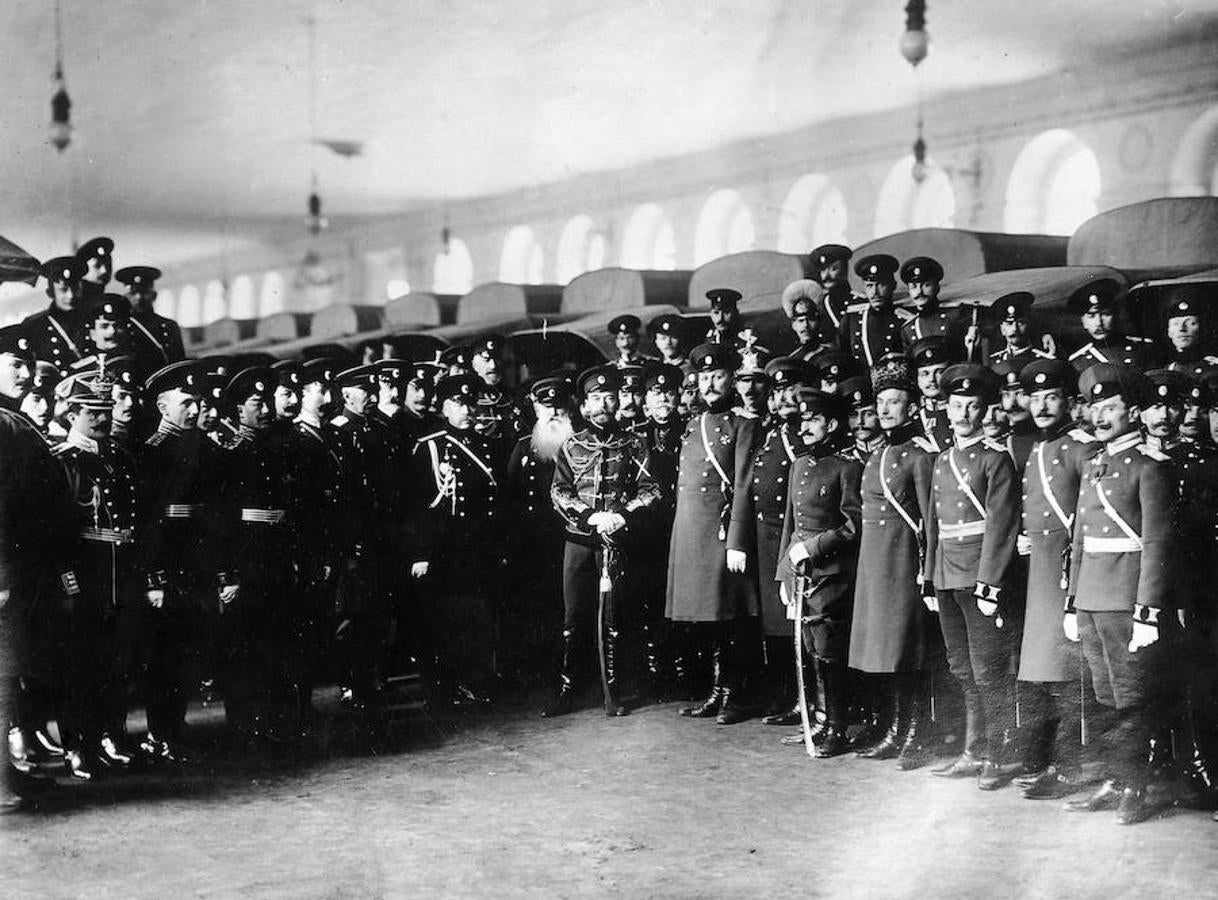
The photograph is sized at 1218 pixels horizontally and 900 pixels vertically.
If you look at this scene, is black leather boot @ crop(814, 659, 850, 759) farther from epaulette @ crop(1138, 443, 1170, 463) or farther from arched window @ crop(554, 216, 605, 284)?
arched window @ crop(554, 216, 605, 284)

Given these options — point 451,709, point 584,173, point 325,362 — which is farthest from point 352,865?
point 584,173

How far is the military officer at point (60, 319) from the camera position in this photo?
4852 millimetres

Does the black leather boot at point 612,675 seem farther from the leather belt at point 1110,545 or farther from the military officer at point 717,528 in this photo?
the leather belt at point 1110,545

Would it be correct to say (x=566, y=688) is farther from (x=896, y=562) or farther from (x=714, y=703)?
(x=896, y=562)

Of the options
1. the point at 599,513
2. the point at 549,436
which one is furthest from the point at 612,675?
the point at 549,436

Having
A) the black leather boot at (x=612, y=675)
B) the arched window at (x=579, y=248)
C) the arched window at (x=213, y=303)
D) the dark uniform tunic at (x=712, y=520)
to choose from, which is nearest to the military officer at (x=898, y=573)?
the dark uniform tunic at (x=712, y=520)

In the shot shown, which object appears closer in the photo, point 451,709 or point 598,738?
point 598,738

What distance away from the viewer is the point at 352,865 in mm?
3377

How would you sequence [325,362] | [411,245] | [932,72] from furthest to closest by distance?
1. [411,245]
2. [932,72]
3. [325,362]

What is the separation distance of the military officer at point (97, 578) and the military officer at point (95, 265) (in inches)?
45.4

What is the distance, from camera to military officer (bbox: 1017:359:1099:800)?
3791mm

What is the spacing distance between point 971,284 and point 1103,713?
82.7 inches

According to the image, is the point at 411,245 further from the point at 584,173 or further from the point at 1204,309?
the point at 1204,309

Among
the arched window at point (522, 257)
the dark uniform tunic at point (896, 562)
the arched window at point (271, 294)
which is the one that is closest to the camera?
the dark uniform tunic at point (896, 562)
